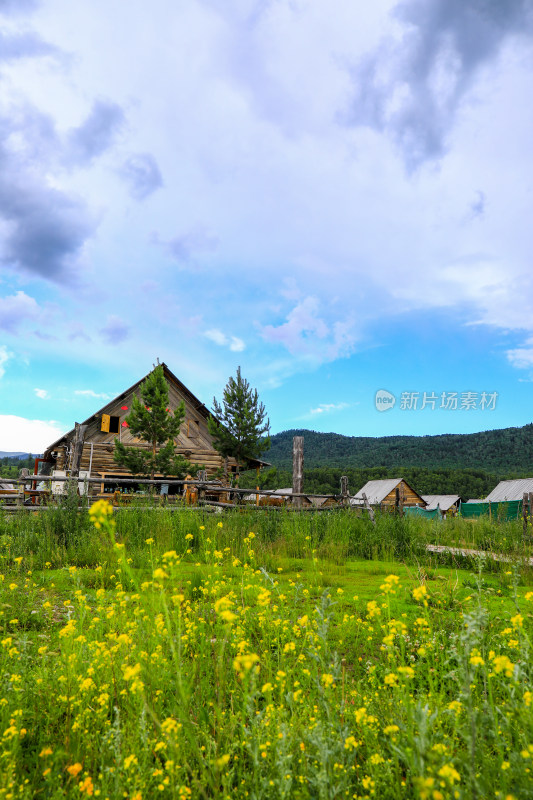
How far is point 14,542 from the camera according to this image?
7711 millimetres

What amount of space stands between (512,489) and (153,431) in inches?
1289

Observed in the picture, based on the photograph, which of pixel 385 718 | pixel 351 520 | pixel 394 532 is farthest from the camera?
pixel 351 520

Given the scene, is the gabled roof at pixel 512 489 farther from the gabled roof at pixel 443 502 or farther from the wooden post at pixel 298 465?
the wooden post at pixel 298 465

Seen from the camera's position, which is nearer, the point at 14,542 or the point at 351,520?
the point at 14,542

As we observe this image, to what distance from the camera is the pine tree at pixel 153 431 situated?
22875 millimetres

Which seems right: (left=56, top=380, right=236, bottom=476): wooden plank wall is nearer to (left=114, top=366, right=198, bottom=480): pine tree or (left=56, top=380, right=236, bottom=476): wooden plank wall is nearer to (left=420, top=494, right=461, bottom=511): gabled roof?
(left=114, top=366, right=198, bottom=480): pine tree

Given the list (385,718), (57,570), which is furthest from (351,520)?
(385,718)

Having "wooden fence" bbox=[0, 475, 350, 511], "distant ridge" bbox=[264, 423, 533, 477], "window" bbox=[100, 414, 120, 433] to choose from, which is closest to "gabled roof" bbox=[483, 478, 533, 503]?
"wooden fence" bbox=[0, 475, 350, 511]

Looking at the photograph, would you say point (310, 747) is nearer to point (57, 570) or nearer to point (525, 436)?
point (57, 570)

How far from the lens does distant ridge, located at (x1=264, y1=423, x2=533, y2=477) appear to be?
7712cm

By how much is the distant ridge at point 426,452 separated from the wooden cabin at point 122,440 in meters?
43.6

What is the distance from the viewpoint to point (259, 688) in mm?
2781

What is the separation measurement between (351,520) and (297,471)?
4.60 meters

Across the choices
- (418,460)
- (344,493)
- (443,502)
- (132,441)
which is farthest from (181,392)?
(418,460)
